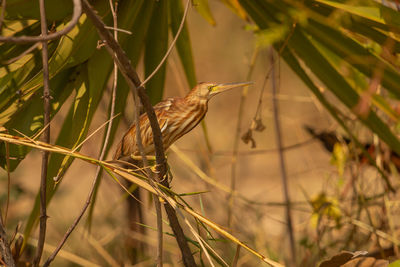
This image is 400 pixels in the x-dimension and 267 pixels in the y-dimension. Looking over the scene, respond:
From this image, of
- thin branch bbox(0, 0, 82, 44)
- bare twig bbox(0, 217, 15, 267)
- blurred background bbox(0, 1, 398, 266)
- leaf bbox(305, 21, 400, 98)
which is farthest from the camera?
blurred background bbox(0, 1, 398, 266)

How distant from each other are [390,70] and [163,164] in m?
0.58

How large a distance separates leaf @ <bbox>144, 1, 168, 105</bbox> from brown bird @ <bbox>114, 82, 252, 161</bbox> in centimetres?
10

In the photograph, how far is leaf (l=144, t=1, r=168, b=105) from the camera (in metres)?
1.41

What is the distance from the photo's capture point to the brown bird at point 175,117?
1358 mm

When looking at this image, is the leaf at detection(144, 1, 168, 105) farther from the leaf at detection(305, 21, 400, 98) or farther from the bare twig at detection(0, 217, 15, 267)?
the bare twig at detection(0, 217, 15, 267)

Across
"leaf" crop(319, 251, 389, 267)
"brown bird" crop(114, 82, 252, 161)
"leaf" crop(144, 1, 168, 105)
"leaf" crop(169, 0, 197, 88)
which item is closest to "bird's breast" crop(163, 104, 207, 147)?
"brown bird" crop(114, 82, 252, 161)

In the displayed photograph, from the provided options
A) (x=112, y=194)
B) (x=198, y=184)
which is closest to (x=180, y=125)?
(x=198, y=184)

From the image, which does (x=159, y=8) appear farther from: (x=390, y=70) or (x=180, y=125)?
(x=390, y=70)

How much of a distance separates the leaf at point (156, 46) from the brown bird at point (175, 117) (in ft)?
0.33

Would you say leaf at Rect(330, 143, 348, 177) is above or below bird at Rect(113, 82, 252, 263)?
below

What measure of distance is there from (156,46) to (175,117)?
0.20 meters

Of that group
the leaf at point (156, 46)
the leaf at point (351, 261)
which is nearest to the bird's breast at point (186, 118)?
the leaf at point (156, 46)

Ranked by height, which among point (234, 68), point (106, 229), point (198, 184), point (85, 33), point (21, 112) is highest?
point (234, 68)

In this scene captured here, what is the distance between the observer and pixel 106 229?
10.7 ft
